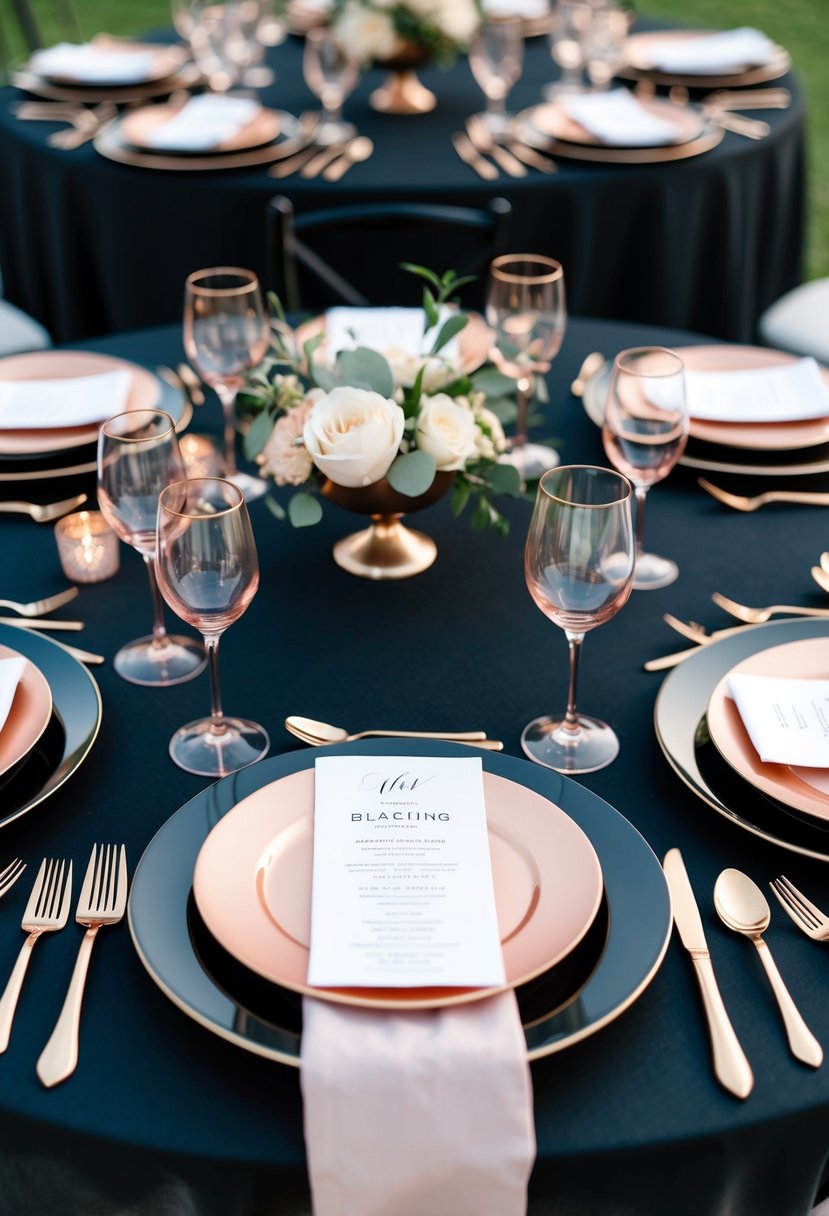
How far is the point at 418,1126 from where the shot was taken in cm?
82

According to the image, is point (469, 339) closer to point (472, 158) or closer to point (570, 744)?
point (570, 744)

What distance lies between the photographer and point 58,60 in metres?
3.31

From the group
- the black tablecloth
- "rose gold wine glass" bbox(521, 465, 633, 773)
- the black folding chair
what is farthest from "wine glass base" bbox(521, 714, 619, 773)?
the black tablecloth

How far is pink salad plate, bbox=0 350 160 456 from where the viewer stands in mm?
1665

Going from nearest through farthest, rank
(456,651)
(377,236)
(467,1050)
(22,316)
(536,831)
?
(467,1050)
(536,831)
(456,651)
(377,236)
(22,316)

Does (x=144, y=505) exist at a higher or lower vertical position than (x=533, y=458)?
higher

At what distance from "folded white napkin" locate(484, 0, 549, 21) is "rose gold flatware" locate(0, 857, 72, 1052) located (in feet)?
11.7

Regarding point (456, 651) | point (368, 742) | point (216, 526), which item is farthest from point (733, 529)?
point (216, 526)

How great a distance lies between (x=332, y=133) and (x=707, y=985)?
8.19ft

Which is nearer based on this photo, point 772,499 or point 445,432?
point 445,432

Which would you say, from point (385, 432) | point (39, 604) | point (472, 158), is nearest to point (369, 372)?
point (385, 432)

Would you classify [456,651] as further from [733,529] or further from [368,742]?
[733,529]

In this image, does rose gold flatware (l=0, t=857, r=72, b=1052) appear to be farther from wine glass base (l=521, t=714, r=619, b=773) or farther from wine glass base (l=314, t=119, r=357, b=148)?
wine glass base (l=314, t=119, r=357, b=148)

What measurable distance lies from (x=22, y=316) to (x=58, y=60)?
0.82 metres
